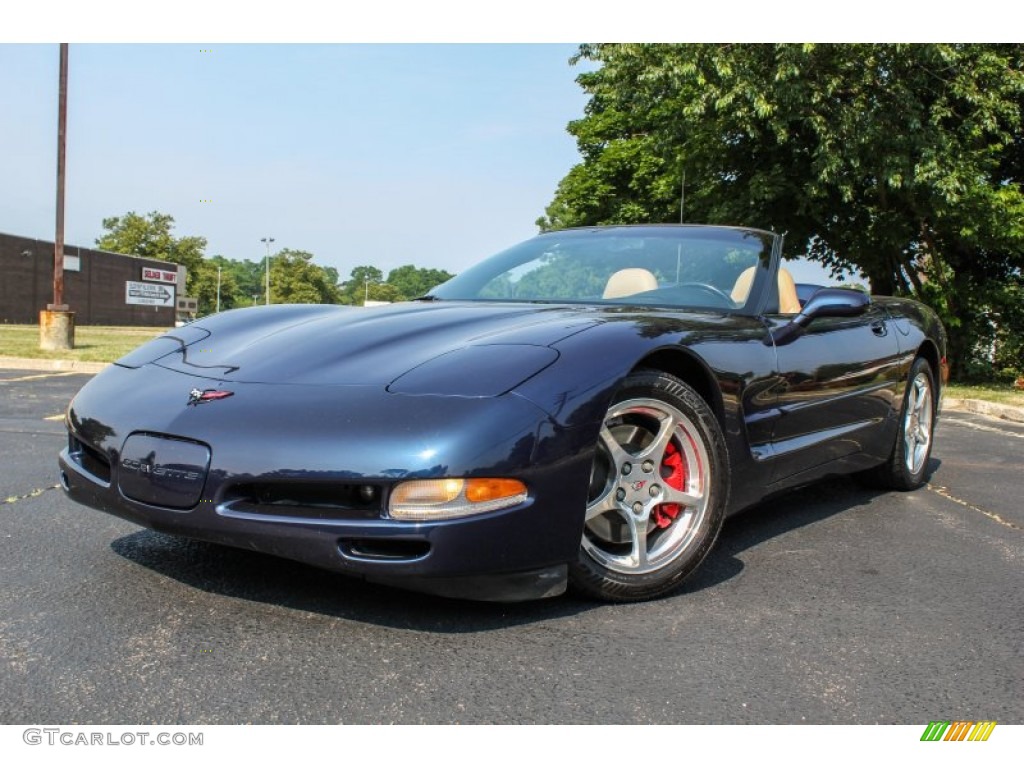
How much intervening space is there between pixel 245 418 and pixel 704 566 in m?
1.56

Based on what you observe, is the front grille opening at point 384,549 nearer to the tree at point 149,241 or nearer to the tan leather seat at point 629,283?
the tan leather seat at point 629,283

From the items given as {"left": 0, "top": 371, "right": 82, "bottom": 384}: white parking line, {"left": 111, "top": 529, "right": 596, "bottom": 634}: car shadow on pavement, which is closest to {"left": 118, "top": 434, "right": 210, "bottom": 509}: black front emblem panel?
{"left": 111, "top": 529, "right": 596, "bottom": 634}: car shadow on pavement

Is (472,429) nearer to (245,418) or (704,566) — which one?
(245,418)

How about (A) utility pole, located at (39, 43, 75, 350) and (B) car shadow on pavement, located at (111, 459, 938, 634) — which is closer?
(B) car shadow on pavement, located at (111, 459, 938, 634)

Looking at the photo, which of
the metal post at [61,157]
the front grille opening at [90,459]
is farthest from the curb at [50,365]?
the front grille opening at [90,459]

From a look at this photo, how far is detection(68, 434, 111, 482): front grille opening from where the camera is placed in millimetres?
2510

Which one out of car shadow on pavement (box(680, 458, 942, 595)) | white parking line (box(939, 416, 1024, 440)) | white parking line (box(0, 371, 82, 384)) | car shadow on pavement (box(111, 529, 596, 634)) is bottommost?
car shadow on pavement (box(111, 529, 596, 634))

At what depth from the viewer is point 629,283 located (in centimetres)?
349

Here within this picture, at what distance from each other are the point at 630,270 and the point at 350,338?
1.29m

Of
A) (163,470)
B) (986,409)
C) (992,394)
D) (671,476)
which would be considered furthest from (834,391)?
(992,394)

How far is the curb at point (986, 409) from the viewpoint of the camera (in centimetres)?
910

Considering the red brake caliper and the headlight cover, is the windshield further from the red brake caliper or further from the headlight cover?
the headlight cover

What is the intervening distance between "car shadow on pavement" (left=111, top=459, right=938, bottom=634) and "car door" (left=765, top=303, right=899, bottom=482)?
0.44 meters
